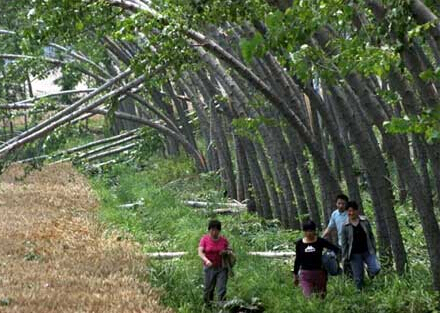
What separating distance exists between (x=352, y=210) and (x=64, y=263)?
5.10 m

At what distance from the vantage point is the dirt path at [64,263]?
11.0 m

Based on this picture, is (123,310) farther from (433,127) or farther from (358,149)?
(433,127)

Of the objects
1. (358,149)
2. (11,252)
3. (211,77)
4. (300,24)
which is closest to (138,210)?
(211,77)

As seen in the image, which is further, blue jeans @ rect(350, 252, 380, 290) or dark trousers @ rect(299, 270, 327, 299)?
blue jeans @ rect(350, 252, 380, 290)

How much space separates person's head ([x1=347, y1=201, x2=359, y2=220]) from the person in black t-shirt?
50 centimetres

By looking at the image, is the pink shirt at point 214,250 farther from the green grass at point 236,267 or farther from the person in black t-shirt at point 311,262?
the person in black t-shirt at point 311,262

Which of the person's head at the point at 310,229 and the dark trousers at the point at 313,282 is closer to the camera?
the person's head at the point at 310,229

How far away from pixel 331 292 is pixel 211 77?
11563mm

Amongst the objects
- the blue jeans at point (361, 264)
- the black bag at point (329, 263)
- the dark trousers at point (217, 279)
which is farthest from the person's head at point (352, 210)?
the dark trousers at point (217, 279)

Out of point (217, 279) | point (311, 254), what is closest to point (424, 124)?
point (311, 254)

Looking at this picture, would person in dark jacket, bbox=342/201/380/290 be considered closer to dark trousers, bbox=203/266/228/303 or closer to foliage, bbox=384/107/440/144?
dark trousers, bbox=203/266/228/303

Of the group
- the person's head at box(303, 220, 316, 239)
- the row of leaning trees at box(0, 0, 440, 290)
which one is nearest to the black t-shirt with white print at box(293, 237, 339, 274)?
the person's head at box(303, 220, 316, 239)

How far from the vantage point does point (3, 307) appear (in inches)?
424

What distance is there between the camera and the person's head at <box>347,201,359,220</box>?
10.9 meters
